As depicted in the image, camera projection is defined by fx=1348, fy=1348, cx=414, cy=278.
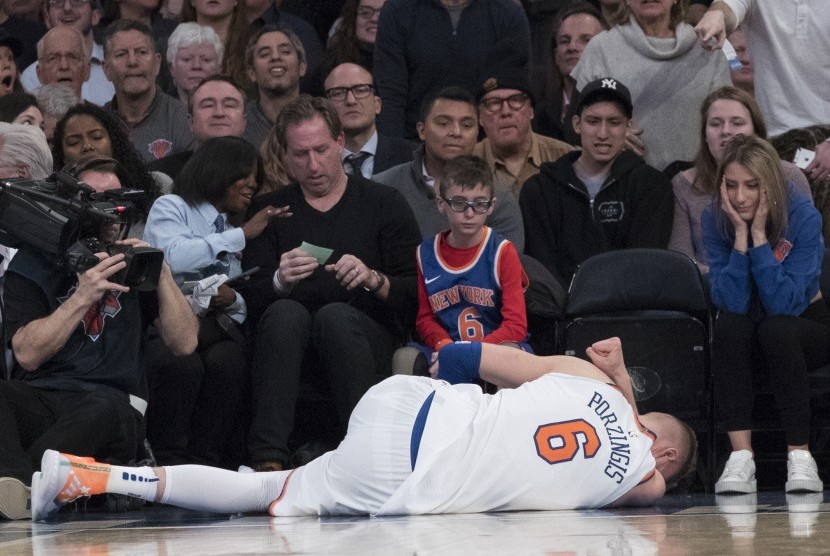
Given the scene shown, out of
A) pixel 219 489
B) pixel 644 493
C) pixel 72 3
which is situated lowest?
pixel 644 493

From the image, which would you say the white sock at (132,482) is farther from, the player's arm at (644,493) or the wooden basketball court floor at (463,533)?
the player's arm at (644,493)

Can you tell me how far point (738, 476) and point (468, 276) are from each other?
1.53 meters

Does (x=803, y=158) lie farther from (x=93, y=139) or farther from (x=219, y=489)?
(x=219, y=489)

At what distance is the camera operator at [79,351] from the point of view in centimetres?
518

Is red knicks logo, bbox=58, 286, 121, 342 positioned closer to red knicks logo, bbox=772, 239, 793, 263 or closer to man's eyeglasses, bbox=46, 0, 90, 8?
red knicks logo, bbox=772, 239, 793, 263

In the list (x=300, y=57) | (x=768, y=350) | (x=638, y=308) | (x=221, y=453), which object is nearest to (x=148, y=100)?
(x=300, y=57)

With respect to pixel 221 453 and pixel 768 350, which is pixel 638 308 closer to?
pixel 768 350

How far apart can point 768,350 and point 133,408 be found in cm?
270

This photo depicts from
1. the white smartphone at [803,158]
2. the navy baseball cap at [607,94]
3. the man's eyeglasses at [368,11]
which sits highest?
the man's eyeglasses at [368,11]

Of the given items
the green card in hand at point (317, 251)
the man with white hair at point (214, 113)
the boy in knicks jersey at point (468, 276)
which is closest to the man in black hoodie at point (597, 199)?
the boy in knicks jersey at point (468, 276)

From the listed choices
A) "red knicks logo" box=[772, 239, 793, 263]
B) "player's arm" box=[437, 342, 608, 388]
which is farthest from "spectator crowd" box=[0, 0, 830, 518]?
"player's arm" box=[437, 342, 608, 388]

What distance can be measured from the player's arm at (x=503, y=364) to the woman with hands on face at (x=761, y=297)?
1.19 metres

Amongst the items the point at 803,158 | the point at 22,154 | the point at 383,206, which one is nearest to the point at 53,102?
the point at 22,154

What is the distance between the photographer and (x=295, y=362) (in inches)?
234
